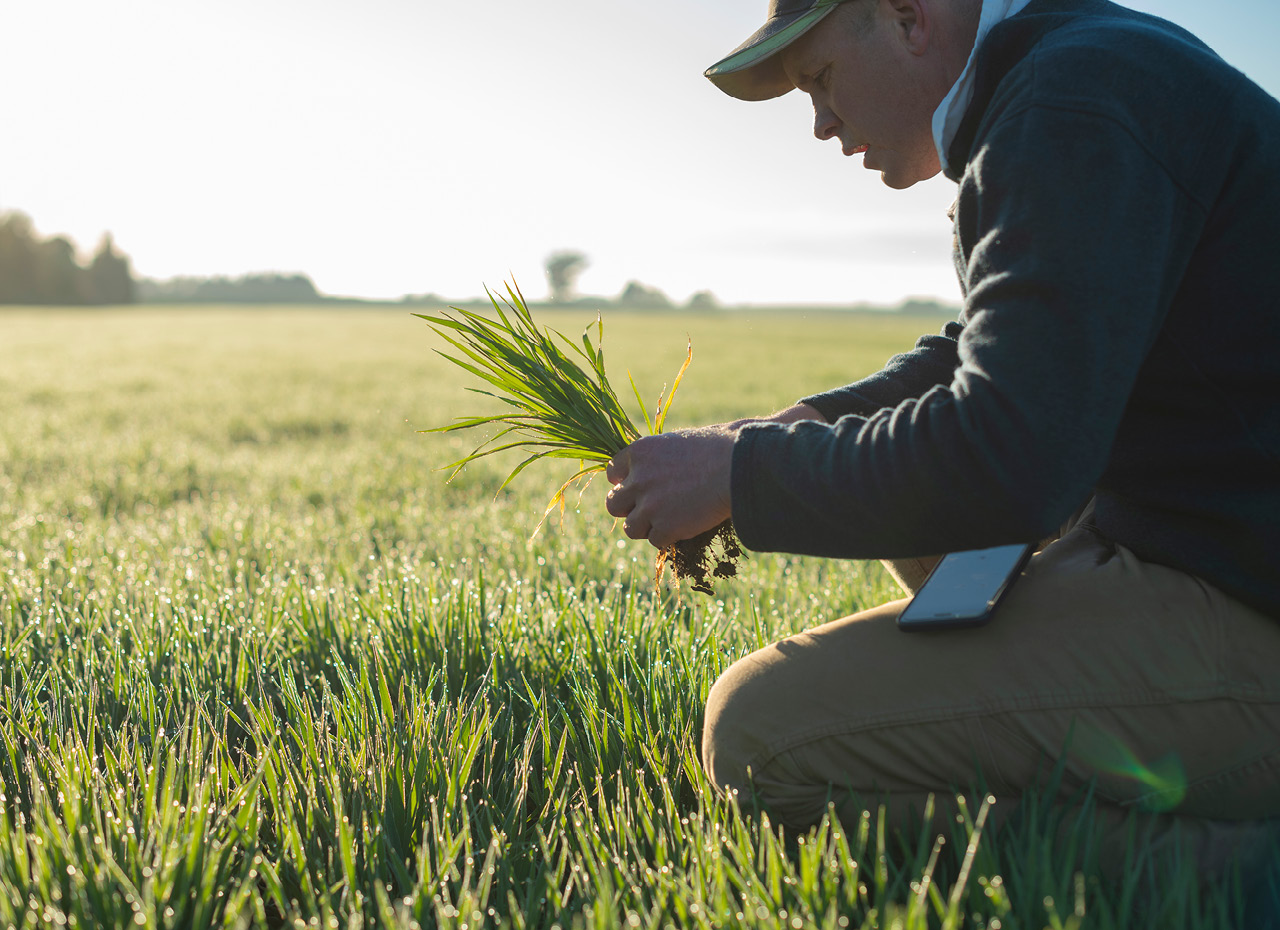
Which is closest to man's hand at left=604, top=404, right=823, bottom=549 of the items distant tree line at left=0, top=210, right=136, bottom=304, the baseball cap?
the baseball cap

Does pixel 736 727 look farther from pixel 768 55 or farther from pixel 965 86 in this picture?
pixel 768 55

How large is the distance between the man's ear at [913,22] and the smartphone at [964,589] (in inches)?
38.1

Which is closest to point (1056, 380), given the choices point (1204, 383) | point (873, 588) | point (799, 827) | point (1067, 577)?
point (1204, 383)

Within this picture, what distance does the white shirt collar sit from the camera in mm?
1584

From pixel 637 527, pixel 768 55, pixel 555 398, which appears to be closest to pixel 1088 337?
pixel 637 527

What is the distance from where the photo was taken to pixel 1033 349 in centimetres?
126

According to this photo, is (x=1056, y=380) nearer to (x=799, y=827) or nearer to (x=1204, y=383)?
(x=1204, y=383)

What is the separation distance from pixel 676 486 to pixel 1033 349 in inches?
25.4

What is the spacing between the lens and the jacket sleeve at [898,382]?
2182 mm

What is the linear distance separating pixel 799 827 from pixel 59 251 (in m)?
94.2

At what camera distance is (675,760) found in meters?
1.95

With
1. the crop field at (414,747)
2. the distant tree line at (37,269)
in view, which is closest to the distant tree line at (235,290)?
the distant tree line at (37,269)

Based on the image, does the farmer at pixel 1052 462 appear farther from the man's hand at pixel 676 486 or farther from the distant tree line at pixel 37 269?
the distant tree line at pixel 37 269

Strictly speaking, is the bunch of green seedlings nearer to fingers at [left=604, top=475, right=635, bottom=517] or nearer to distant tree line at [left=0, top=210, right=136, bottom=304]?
fingers at [left=604, top=475, right=635, bottom=517]
